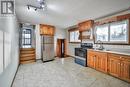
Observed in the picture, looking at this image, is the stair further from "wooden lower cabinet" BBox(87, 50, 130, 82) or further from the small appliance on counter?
"wooden lower cabinet" BBox(87, 50, 130, 82)

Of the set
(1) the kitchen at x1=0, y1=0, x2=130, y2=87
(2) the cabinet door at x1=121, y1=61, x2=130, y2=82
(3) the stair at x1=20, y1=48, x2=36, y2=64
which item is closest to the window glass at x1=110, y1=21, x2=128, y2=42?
(1) the kitchen at x1=0, y1=0, x2=130, y2=87

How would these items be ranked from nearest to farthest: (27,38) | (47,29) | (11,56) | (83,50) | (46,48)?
(11,56) < (83,50) < (46,48) < (47,29) < (27,38)

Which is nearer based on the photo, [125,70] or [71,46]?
[125,70]

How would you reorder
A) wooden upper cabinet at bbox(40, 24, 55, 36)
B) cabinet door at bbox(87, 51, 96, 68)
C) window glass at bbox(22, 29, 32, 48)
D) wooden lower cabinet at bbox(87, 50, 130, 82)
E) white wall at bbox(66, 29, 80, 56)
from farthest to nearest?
window glass at bbox(22, 29, 32, 48) → white wall at bbox(66, 29, 80, 56) → wooden upper cabinet at bbox(40, 24, 55, 36) → cabinet door at bbox(87, 51, 96, 68) → wooden lower cabinet at bbox(87, 50, 130, 82)

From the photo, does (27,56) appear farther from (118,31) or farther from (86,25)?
(118,31)

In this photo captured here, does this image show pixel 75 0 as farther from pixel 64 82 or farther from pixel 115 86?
pixel 115 86

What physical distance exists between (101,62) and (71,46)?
3.82m

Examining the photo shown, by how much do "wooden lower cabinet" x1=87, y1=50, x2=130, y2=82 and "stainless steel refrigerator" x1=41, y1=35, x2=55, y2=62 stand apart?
274 centimetres

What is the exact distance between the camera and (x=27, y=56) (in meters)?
6.15

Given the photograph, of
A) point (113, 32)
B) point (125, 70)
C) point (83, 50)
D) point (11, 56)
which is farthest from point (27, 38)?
point (125, 70)

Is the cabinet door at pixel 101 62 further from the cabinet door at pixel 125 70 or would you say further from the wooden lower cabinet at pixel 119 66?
the cabinet door at pixel 125 70

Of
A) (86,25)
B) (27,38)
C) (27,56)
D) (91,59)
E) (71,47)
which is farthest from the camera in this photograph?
(27,38)

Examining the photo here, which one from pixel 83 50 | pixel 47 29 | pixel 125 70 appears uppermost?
pixel 47 29

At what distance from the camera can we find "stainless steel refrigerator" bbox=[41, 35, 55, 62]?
6.32m
